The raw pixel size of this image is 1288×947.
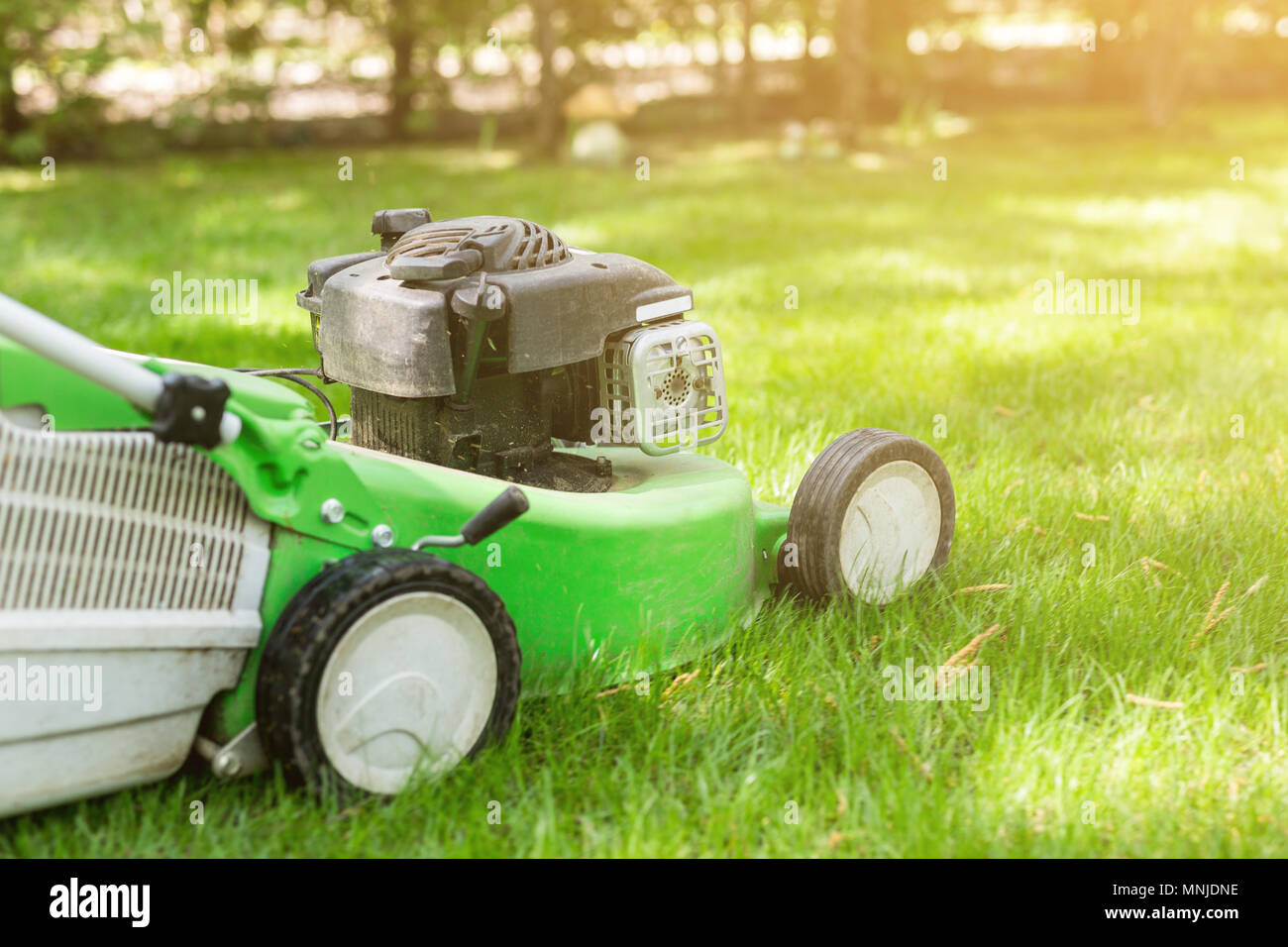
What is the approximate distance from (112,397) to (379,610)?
398 millimetres

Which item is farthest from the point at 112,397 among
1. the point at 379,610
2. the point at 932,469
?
the point at 932,469

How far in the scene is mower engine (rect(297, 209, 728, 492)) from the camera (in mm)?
1906

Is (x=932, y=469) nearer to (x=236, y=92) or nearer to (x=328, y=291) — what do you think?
(x=328, y=291)

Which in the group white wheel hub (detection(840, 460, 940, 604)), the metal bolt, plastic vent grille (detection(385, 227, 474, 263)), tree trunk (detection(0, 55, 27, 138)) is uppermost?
tree trunk (detection(0, 55, 27, 138))

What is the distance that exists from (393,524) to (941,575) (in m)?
1.13

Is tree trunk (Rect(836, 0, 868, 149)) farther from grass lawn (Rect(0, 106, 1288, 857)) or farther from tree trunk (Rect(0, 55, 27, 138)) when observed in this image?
tree trunk (Rect(0, 55, 27, 138))

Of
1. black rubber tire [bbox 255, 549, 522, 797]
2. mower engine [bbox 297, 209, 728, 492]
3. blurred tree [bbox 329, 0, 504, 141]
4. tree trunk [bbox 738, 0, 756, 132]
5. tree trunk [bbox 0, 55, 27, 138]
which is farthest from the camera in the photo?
tree trunk [bbox 738, 0, 756, 132]

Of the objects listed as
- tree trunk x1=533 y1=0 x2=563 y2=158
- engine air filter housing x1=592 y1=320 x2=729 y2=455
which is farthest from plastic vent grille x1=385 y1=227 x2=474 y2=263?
tree trunk x1=533 y1=0 x2=563 y2=158

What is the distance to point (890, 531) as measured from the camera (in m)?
2.30

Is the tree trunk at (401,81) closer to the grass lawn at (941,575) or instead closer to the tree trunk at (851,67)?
the tree trunk at (851,67)

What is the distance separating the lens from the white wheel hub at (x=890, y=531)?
224 centimetres

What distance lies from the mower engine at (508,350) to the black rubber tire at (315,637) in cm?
38

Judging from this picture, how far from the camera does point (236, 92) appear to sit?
11.8 m

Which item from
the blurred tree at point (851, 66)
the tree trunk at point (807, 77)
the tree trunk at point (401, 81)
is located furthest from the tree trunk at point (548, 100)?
the tree trunk at point (807, 77)
